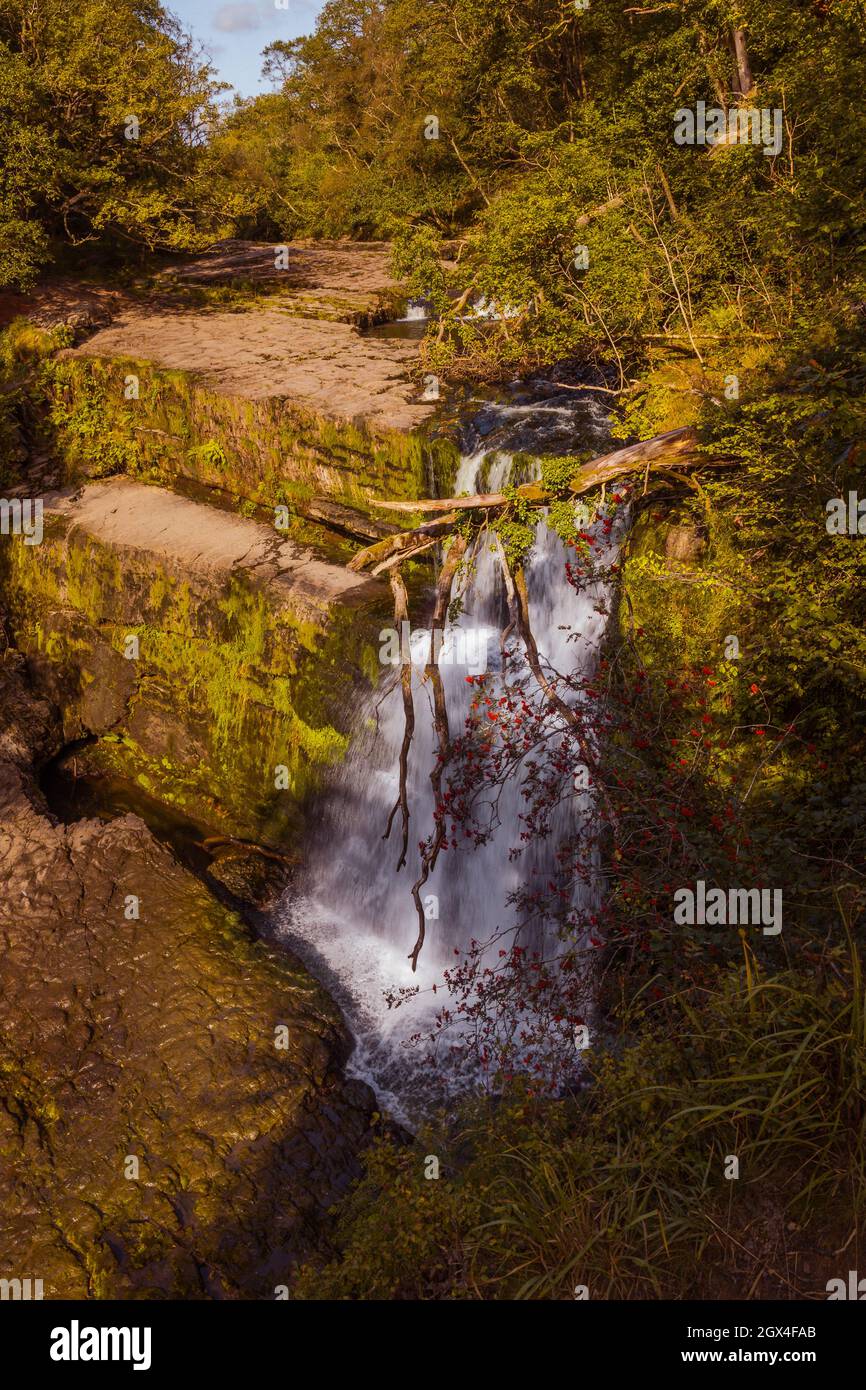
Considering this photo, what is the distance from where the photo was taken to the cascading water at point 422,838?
8.09m

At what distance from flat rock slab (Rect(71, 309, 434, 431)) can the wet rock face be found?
574 cm

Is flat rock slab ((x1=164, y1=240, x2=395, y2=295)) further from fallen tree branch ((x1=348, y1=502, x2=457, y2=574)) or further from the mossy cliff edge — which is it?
fallen tree branch ((x1=348, y1=502, x2=457, y2=574))

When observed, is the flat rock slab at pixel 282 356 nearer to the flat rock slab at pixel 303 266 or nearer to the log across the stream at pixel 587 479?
the flat rock slab at pixel 303 266

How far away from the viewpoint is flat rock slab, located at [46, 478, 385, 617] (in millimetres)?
10000

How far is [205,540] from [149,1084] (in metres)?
6.52

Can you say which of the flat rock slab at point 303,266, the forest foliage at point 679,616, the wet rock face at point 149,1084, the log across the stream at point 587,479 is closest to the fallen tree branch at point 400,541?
the log across the stream at point 587,479

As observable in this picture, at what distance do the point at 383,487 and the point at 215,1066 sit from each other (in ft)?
21.0

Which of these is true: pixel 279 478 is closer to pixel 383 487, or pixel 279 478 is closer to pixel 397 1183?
pixel 383 487

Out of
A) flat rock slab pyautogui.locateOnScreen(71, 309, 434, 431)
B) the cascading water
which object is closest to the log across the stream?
the cascading water

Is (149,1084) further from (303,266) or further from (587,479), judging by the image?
(303,266)

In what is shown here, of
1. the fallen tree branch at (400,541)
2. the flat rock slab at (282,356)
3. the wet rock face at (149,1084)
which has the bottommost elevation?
the wet rock face at (149,1084)

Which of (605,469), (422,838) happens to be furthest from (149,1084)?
(605,469)

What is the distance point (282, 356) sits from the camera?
13.2 metres

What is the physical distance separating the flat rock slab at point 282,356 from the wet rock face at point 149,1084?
18.8 feet
